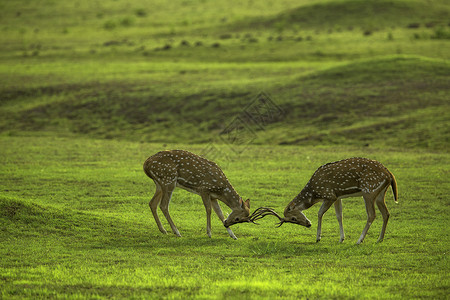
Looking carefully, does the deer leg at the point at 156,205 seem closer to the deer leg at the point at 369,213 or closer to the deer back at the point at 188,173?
the deer back at the point at 188,173

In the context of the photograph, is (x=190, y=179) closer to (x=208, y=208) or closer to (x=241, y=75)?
(x=208, y=208)

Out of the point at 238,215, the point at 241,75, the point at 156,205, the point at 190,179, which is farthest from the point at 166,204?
the point at 241,75

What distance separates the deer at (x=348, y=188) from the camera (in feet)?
44.1

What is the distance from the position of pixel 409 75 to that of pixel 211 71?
54.5 feet

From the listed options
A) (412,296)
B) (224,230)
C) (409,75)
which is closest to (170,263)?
(224,230)

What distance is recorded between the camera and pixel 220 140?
108ft

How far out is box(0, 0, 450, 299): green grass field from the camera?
1088 centimetres

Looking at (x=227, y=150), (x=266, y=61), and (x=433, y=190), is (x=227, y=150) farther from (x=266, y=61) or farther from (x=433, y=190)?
(x=266, y=61)

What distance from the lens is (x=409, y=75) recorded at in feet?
131

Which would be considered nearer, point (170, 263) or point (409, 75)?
point (170, 263)

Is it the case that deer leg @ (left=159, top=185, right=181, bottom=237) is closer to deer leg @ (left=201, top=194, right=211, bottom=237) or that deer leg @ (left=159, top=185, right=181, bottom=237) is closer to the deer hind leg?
deer leg @ (left=201, top=194, right=211, bottom=237)

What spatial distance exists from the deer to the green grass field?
0.64 meters

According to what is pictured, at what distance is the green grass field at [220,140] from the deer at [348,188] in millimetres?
643

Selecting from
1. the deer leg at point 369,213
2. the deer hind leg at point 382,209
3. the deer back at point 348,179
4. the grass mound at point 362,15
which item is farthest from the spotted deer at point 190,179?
the grass mound at point 362,15
